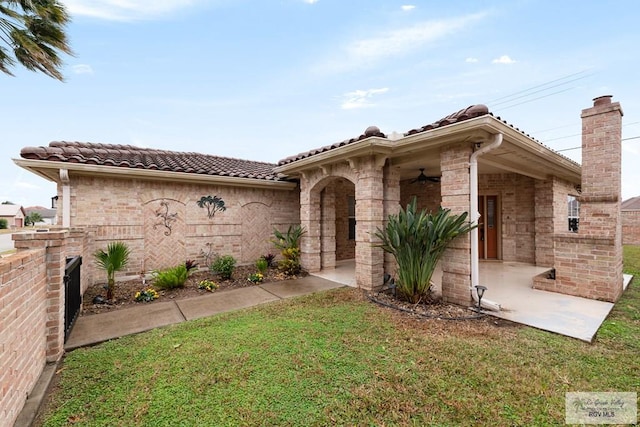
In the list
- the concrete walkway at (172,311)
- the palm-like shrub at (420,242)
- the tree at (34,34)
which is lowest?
the concrete walkway at (172,311)

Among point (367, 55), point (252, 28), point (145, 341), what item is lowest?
point (145, 341)

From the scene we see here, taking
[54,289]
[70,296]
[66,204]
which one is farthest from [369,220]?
[66,204]

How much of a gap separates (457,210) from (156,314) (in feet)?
19.0

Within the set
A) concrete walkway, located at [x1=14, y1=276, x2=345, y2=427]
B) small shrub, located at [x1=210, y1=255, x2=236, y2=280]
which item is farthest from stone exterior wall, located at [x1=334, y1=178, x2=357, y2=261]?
small shrub, located at [x1=210, y1=255, x2=236, y2=280]

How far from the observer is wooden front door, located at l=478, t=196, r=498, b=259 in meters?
9.12

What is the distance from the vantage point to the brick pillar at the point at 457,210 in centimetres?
468

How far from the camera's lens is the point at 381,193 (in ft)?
19.6

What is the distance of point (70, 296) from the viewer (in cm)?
379

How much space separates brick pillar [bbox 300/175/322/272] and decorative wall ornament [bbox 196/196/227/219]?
258 centimetres

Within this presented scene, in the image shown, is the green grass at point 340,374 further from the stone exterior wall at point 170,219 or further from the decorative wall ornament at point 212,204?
the decorative wall ornament at point 212,204

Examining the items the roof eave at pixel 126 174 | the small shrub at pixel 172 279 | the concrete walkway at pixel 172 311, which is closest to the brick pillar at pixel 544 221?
the concrete walkway at pixel 172 311

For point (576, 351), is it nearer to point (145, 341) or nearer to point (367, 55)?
Answer: point (145, 341)

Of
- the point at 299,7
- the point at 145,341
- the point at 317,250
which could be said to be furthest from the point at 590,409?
the point at 299,7

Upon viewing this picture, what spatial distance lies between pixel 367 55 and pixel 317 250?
6145 mm
